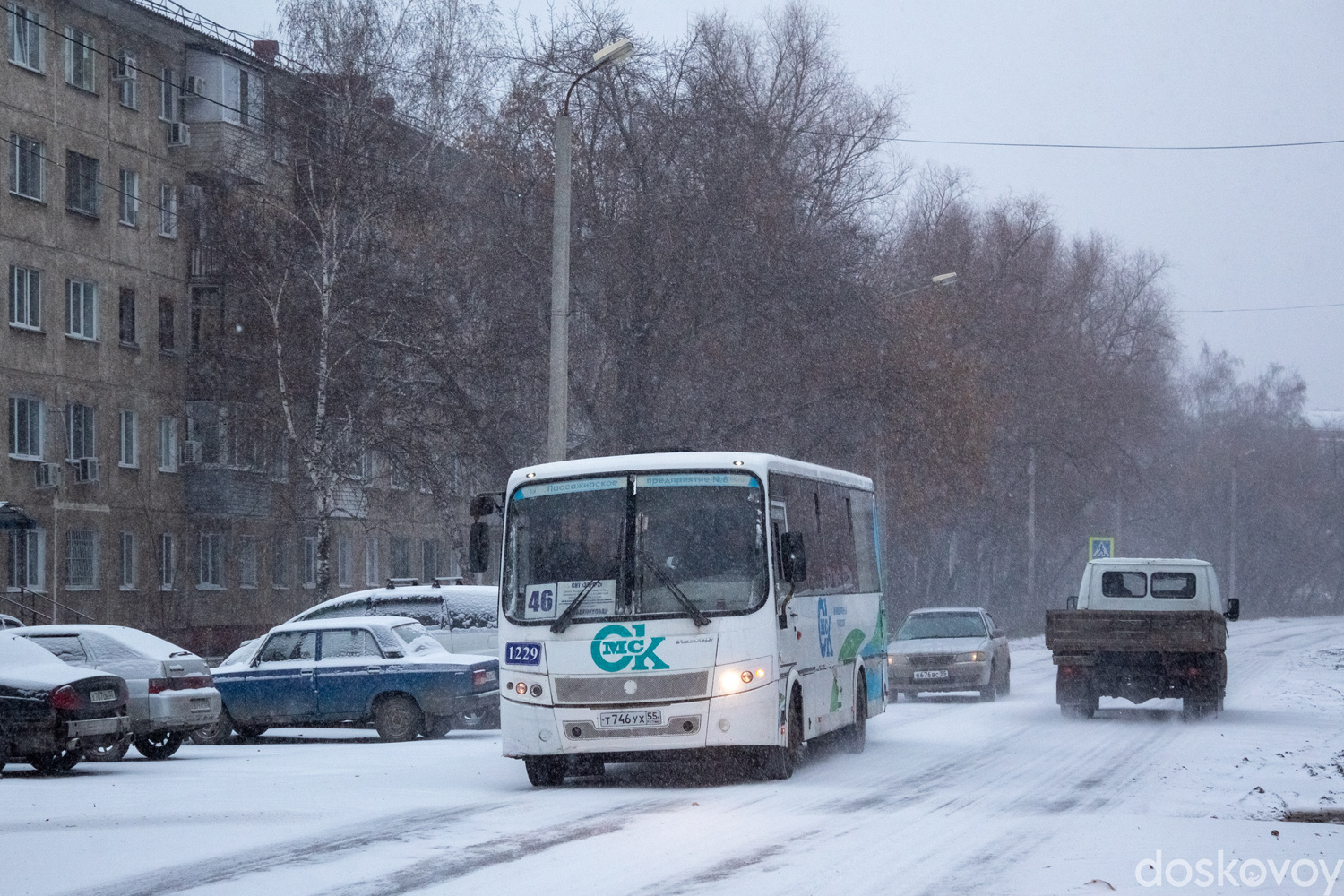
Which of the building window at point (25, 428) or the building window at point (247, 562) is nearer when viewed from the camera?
the building window at point (25, 428)

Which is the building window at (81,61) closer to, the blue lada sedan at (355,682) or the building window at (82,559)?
the building window at (82,559)

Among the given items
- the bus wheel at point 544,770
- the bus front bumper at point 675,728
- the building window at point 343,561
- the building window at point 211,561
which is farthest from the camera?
the building window at point 343,561

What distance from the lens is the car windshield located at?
96.4ft

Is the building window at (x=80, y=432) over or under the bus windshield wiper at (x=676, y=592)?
over

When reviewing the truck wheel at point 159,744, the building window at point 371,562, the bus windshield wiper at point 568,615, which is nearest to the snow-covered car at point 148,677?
the truck wheel at point 159,744

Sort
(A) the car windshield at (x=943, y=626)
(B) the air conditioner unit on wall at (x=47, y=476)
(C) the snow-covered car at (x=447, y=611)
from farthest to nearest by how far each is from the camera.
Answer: (B) the air conditioner unit on wall at (x=47, y=476)
(A) the car windshield at (x=943, y=626)
(C) the snow-covered car at (x=447, y=611)

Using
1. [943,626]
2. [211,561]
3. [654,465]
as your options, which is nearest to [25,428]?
[211,561]

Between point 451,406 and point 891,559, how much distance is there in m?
32.7

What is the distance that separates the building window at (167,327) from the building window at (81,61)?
5920 mm

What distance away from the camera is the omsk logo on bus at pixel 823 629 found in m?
17.0

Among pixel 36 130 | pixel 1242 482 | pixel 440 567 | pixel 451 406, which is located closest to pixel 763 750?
pixel 451 406

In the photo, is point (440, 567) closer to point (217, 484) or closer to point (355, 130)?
point (217, 484)

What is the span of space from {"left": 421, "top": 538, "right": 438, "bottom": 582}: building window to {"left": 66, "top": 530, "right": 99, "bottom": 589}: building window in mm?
17424

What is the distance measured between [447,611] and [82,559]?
20166mm
